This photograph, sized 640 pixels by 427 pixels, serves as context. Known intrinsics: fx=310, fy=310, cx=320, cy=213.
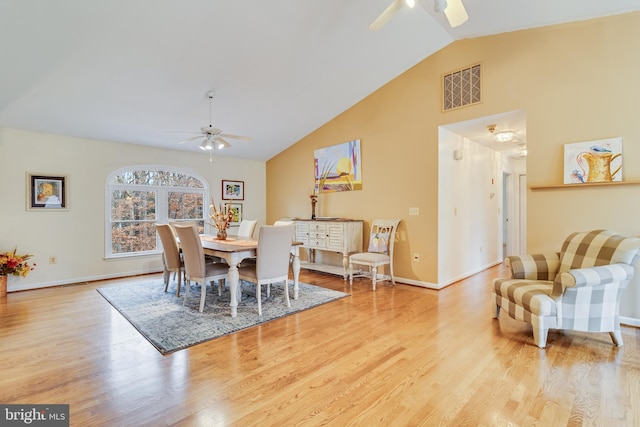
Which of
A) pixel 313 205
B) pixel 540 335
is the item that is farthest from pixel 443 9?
pixel 313 205

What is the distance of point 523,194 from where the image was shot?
21.1 ft

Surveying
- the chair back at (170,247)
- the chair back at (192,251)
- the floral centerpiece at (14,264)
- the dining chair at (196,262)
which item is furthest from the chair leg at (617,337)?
the floral centerpiece at (14,264)

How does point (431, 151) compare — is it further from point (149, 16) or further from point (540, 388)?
point (149, 16)

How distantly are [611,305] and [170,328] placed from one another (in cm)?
381

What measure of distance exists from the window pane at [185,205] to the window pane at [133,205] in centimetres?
30

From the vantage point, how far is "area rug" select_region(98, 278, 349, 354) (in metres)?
2.80

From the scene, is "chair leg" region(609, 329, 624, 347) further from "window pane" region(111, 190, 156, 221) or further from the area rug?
"window pane" region(111, 190, 156, 221)

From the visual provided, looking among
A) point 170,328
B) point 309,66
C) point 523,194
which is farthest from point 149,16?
point 523,194

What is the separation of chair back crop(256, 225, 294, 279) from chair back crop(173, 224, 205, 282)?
2.06 feet

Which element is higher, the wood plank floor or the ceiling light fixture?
the ceiling light fixture

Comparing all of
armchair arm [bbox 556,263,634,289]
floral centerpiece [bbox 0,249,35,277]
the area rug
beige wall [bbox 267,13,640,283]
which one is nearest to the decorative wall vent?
beige wall [bbox 267,13,640,283]

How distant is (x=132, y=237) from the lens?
539cm

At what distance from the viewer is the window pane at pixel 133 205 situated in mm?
5219

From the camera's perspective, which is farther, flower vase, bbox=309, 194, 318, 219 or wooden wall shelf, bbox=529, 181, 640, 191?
flower vase, bbox=309, 194, 318, 219
